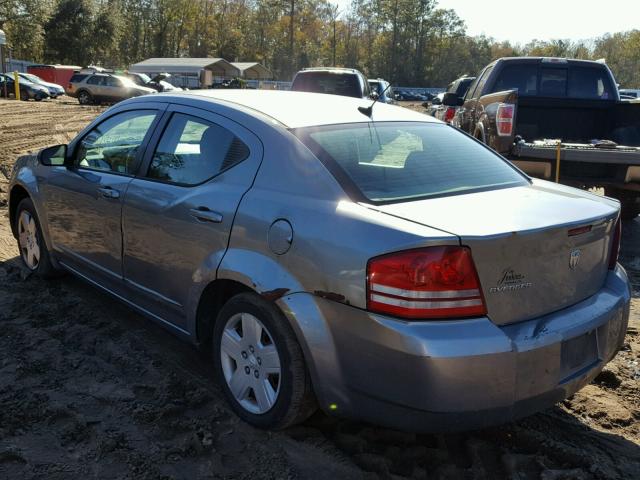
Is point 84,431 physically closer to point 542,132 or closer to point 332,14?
point 542,132

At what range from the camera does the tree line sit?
88.2 m

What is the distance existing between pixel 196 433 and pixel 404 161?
1731 mm

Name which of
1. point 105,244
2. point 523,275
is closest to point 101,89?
point 105,244

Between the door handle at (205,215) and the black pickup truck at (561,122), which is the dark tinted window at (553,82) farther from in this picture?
the door handle at (205,215)

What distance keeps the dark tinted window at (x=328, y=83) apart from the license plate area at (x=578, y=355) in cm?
1033

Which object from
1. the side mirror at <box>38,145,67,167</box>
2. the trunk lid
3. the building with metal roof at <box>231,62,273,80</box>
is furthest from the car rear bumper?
the building with metal roof at <box>231,62,273,80</box>

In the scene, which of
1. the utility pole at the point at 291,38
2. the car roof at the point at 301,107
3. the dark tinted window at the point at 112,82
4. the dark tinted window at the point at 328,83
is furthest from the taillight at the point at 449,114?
the utility pole at the point at 291,38

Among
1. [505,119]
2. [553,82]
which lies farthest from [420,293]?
[553,82]

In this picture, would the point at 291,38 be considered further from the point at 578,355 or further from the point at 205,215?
the point at 578,355

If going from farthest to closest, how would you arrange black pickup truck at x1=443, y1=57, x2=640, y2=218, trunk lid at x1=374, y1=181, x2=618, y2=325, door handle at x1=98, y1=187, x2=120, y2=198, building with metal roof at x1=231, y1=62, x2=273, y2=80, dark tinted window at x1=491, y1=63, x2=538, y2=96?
building with metal roof at x1=231, y1=62, x2=273, y2=80 < dark tinted window at x1=491, y1=63, x2=538, y2=96 < black pickup truck at x1=443, y1=57, x2=640, y2=218 < door handle at x1=98, y1=187, x2=120, y2=198 < trunk lid at x1=374, y1=181, x2=618, y2=325

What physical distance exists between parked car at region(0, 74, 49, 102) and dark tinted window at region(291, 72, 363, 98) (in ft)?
89.3

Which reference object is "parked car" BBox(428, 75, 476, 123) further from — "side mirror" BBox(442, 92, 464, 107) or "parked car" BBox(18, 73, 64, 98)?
"parked car" BBox(18, 73, 64, 98)

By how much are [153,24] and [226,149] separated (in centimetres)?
9449

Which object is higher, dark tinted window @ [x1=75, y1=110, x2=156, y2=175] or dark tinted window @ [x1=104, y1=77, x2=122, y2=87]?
dark tinted window @ [x1=104, y1=77, x2=122, y2=87]
